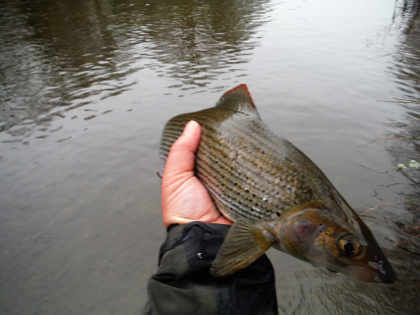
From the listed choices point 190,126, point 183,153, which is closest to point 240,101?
point 190,126

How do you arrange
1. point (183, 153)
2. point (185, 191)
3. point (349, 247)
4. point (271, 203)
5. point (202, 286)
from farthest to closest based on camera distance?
point (183, 153), point (185, 191), point (271, 203), point (202, 286), point (349, 247)

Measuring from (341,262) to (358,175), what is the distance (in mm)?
3533

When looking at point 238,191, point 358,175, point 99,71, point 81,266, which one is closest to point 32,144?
point 81,266

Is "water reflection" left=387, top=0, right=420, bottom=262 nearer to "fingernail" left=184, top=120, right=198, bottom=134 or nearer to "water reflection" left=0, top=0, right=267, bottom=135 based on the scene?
"fingernail" left=184, top=120, right=198, bottom=134

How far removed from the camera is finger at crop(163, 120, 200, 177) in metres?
2.31

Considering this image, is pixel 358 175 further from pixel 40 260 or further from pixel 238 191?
pixel 40 260

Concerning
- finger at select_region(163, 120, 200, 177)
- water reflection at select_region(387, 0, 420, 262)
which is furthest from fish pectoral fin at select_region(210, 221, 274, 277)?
water reflection at select_region(387, 0, 420, 262)

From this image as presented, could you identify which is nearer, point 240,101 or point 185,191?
point 185,191

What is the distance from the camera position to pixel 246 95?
8.50ft

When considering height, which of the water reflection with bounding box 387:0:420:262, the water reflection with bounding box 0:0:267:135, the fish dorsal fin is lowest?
the water reflection with bounding box 387:0:420:262

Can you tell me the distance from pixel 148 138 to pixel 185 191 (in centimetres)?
399

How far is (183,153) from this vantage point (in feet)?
7.70

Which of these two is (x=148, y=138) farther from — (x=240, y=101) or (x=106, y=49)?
(x=106, y=49)

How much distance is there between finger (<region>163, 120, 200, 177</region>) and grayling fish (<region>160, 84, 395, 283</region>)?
0.06m
